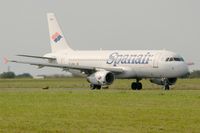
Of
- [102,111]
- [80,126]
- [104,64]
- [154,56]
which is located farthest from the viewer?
[104,64]

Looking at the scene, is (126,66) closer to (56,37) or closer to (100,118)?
(56,37)

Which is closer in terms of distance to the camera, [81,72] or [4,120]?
[4,120]

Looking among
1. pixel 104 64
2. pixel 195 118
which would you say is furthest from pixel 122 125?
pixel 104 64

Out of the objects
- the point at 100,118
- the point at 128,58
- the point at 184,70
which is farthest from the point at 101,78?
the point at 100,118

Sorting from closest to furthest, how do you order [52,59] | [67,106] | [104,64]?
[67,106] → [104,64] → [52,59]

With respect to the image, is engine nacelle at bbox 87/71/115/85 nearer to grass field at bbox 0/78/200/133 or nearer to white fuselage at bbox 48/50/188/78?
white fuselage at bbox 48/50/188/78

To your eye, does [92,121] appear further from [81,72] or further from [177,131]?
[81,72]

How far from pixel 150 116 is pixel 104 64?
3562 centimetres

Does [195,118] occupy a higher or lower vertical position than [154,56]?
lower

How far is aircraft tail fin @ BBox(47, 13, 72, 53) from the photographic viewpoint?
66.4m

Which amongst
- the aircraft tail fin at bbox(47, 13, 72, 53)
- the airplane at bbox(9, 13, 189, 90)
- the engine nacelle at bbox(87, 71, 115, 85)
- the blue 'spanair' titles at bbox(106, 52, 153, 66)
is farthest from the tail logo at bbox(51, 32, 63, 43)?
the engine nacelle at bbox(87, 71, 115, 85)

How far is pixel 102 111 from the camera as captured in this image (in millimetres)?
24797

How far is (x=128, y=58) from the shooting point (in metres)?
55.9

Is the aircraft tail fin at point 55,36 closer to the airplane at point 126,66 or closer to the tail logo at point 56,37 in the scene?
the tail logo at point 56,37
